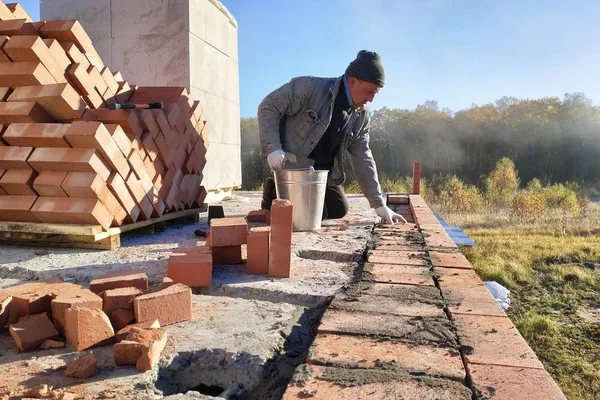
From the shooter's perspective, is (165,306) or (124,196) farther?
(124,196)

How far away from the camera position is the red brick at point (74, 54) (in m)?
2.75

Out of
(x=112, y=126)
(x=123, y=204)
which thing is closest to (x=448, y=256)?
(x=123, y=204)

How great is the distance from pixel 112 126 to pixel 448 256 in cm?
215

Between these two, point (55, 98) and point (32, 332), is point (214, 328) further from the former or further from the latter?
point (55, 98)

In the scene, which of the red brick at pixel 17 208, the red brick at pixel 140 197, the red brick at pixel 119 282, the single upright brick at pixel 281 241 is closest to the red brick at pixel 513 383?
the single upright brick at pixel 281 241

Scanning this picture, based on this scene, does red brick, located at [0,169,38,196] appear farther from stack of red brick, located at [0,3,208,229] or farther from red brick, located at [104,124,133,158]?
red brick, located at [104,124,133,158]

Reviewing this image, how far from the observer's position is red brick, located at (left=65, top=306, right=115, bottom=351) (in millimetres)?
1295

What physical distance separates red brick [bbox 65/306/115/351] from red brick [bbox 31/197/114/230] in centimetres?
118

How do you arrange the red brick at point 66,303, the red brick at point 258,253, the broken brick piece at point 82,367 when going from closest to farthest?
the broken brick piece at point 82,367 → the red brick at point 66,303 → the red brick at point 258,253

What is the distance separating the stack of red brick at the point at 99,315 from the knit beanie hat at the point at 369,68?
2368mm

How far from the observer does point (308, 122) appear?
3.56 m

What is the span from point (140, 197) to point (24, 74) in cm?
97

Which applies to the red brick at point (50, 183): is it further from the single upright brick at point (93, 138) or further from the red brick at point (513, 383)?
the red brick at point (513, 383)

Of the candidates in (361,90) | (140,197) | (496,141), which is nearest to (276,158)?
(361,90)
